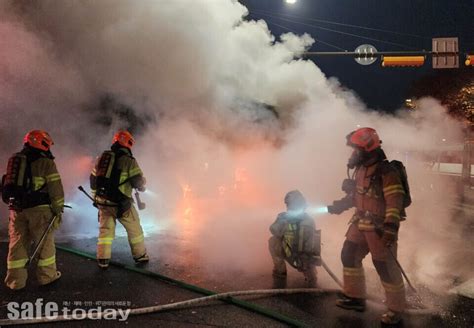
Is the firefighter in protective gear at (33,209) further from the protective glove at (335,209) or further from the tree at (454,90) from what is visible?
the tree at (454,90)

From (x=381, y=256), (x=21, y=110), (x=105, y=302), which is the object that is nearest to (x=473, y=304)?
(x=381, y=256)

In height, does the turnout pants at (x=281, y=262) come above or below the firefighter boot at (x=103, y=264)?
above

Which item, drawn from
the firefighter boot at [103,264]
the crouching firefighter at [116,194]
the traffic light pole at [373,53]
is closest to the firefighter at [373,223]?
the crouching firefighter at [116,194]

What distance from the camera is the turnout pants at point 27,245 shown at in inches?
142

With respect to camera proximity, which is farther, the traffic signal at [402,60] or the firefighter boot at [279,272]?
the traffic signal at [402,60]

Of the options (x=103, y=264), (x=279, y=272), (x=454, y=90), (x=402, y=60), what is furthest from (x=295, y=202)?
(x=454, y=90)

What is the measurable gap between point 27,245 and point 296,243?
9.15 ft

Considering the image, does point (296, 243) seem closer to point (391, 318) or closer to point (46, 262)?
point (391, 318)

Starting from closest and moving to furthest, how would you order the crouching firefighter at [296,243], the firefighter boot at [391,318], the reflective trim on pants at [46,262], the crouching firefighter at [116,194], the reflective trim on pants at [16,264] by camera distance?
the firefighter boot at [391,318] < the reflective trim on pants at [16,264] < the reflective trim on pants at [46,262] < the crouching firefighter at [296,243] < the crouching firefighter at [116,194]

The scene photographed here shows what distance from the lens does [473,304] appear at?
3.39 meters

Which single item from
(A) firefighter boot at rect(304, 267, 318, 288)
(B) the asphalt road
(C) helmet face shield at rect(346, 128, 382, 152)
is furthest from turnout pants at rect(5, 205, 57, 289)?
(C) helmet face shield at rect(346, 128, 382, 152)

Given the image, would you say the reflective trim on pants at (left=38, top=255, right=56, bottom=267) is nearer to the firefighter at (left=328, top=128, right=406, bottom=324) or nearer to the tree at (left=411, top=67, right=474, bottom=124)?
the firefighter at (left=328, top=128, right=406, bottom=324)

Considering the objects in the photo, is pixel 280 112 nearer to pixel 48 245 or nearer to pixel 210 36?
pixel 210 36

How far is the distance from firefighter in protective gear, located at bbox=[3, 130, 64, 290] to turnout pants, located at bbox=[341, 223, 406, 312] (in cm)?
295
